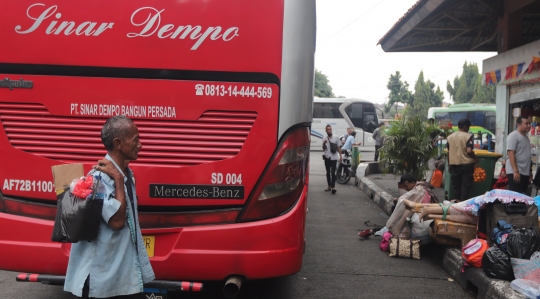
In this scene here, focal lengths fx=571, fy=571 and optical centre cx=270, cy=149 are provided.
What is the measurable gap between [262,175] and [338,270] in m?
2.78

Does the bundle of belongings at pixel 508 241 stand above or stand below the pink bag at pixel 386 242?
above

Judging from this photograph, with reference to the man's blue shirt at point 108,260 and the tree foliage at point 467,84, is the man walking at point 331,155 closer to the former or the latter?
the man's blue shirt at point 108,260

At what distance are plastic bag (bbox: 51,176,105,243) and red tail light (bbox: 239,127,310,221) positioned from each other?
1.55 metres

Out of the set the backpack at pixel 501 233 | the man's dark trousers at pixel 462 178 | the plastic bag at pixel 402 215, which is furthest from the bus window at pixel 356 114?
the backpack at pixel 501 233

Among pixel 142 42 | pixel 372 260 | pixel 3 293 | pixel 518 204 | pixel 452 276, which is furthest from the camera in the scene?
pixel 372 260

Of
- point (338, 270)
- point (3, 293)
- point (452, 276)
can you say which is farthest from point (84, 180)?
point (452, 276)

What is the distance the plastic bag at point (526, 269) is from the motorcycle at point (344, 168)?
10.7m

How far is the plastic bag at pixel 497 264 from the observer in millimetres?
5238

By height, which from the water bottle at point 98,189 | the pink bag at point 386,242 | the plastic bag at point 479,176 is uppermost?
the water bottle at point 98,189

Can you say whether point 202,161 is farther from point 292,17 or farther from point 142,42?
point 292,17

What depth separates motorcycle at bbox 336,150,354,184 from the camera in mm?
15891

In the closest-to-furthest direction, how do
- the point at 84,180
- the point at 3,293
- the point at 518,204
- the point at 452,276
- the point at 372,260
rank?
the point at 84,180 < the point at 3,293 < the point at 518,204 < the point at 452,276 < the point at 372,260

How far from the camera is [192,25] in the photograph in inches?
164

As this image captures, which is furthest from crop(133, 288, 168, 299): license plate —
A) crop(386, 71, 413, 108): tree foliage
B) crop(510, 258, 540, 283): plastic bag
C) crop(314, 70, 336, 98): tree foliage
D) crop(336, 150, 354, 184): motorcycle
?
crop(314, 70, 336, 98): tree foliage
